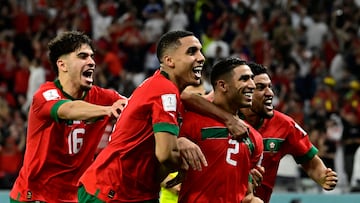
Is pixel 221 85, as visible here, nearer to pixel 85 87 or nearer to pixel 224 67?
pixel 224 67

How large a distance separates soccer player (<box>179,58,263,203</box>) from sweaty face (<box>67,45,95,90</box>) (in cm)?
88

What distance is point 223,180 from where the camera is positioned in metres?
6.84

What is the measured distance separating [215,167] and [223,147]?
0.16 metres

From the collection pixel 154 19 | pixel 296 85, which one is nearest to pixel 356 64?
pixel 296 85

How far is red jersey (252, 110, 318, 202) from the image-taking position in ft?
25.9

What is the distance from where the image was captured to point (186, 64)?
6.54m

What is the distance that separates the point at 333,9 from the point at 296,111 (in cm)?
533

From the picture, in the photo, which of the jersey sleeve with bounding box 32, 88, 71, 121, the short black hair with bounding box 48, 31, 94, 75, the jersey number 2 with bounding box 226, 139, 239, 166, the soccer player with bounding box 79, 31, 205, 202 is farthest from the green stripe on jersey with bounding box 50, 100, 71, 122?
the jersey number 2 with bounding box 226, 139, 239, 166

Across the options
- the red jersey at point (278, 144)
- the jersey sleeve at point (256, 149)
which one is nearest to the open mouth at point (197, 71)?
the jersey sleeve at point (256, 149)

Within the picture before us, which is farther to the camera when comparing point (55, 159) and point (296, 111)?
point (296, 111)

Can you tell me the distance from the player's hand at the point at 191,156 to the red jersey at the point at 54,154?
3.73ft

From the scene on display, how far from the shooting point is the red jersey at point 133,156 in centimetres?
640

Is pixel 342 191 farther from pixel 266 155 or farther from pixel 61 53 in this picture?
pixel 61 53

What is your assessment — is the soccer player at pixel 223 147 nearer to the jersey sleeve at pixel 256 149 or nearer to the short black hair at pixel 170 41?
the jersey sleeve at pixel 256 149
